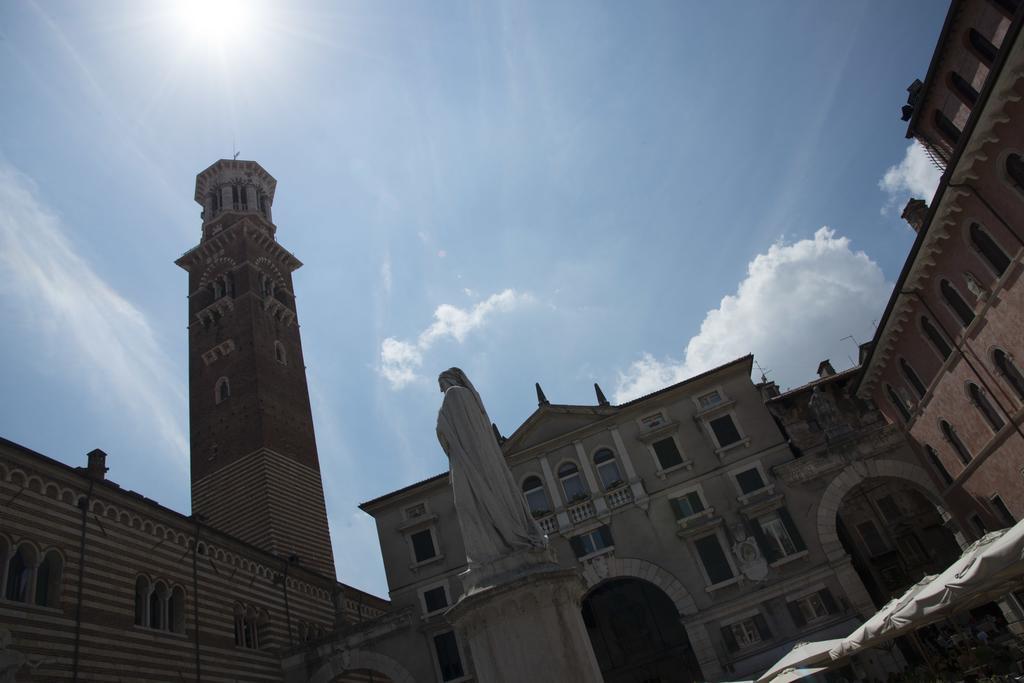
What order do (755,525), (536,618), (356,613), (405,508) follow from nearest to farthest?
(536,618), (755,525), (405,508), (356,613)

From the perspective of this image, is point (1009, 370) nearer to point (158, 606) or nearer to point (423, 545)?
point (423, 545)

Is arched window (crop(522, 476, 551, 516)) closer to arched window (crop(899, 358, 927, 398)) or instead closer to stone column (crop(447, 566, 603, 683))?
arched window (crop(899, 358, 927, 398))

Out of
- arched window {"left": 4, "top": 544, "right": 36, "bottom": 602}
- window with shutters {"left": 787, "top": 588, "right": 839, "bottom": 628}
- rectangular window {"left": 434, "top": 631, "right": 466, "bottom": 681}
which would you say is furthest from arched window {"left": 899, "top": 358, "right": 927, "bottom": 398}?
arched window {"left": 4, "top": 544, "right": 36, "bottom": 602}

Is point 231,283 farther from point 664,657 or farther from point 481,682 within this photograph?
point 481,682

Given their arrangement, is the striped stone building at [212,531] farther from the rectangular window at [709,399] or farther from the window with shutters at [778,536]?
the rectangular window at [709,399]

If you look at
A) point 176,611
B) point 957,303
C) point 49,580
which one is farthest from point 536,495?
point 49,580

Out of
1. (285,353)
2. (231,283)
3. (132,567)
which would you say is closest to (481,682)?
(132,567)

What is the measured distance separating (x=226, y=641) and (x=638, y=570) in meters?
15.4

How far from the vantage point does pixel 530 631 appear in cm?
730

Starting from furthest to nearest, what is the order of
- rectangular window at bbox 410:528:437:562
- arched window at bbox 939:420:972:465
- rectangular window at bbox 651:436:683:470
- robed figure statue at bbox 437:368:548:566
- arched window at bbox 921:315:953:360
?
rectangular window at bbox 410:528:437:562
rectangular window at bbox 651:436:683:470
arched window at bbox 939:420:972:465
arched window at bbox 921:315:953:360
robed figure statue at bbox 437:368:548:566

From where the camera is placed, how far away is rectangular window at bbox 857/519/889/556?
31.3 meters

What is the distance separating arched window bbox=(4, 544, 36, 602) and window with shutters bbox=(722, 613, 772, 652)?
22.2 m

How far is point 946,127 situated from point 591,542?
20866 millimetres

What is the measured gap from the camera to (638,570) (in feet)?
87.9
